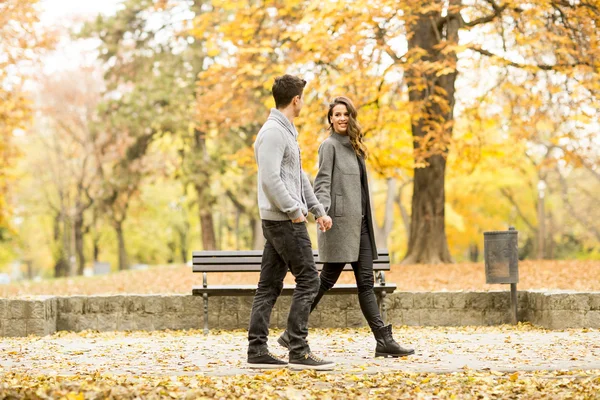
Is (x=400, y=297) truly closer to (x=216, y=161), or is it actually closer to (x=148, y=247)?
(x=216, y=161)

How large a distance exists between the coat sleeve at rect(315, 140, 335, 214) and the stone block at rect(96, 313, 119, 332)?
4167mm

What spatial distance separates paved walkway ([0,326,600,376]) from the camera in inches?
249

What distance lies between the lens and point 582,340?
786 centimetres

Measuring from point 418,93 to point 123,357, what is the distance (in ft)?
34.9

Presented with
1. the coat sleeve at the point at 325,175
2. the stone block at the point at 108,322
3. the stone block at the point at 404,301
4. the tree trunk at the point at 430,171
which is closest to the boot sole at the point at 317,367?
the coat sleeve at the point at 325,175

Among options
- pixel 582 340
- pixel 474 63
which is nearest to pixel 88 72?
pixel 474 63

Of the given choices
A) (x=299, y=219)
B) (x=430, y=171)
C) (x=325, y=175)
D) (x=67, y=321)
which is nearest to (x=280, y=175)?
(x=299, y=219)

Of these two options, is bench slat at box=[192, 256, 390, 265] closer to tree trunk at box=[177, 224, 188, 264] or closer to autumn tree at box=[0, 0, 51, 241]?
autumn tree at box=[0, 0, 51, 241]

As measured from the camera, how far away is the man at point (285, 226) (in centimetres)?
604

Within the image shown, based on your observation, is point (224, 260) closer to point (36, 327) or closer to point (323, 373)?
point (36, 327)

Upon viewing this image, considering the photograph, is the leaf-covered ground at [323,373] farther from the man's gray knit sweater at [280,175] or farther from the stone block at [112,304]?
the man's gray knit sweater at [280,175]

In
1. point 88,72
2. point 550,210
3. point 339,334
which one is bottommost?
point 339,334

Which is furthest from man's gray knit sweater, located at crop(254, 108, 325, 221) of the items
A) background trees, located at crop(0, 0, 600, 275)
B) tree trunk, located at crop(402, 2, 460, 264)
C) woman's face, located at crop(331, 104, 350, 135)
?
tree trunk, located at crop(402, 2, 460, 264)

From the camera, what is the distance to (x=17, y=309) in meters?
9.41
